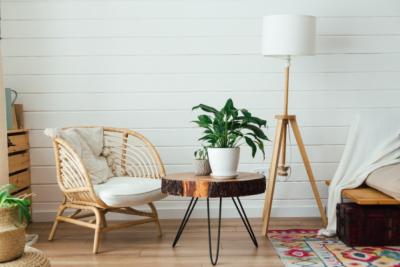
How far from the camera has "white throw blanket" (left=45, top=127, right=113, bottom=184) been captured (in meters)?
3.52

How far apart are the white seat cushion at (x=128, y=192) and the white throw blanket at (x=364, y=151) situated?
4.10ft

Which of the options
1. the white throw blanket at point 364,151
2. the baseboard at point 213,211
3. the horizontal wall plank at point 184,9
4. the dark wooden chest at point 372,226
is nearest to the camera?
the dark wooden chest at point 372,226

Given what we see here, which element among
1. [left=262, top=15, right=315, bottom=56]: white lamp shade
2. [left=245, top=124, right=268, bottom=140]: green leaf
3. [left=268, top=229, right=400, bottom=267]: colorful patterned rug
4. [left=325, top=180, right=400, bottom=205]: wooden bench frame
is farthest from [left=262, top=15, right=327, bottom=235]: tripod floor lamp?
[left=245, top=124, right=268, bottom=140]: green leaf

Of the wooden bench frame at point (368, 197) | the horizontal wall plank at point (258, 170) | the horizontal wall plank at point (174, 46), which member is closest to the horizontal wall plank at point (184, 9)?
the horizontal wall plank at point (174, 46)

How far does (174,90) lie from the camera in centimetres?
415

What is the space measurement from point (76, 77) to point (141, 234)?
1410mm

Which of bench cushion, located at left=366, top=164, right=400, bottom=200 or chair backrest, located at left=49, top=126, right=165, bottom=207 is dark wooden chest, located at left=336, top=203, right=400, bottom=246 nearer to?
bench cushion, located at left=366, top=164, right=400, bottom=200

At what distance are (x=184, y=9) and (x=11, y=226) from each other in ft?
8.02

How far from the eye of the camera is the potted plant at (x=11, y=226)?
221 centimetres

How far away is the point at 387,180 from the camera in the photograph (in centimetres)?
330

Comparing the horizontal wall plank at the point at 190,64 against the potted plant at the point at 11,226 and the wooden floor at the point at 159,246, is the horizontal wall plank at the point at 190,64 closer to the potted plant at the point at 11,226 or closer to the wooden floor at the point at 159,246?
the wooden floor at the point at 159,246

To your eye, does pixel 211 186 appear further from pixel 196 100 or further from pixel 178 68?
pixel 178 68

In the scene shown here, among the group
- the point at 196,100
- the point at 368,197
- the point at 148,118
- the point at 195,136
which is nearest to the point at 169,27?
the point at 196,100

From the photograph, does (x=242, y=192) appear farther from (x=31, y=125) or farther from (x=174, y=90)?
(x=31, y=125)
